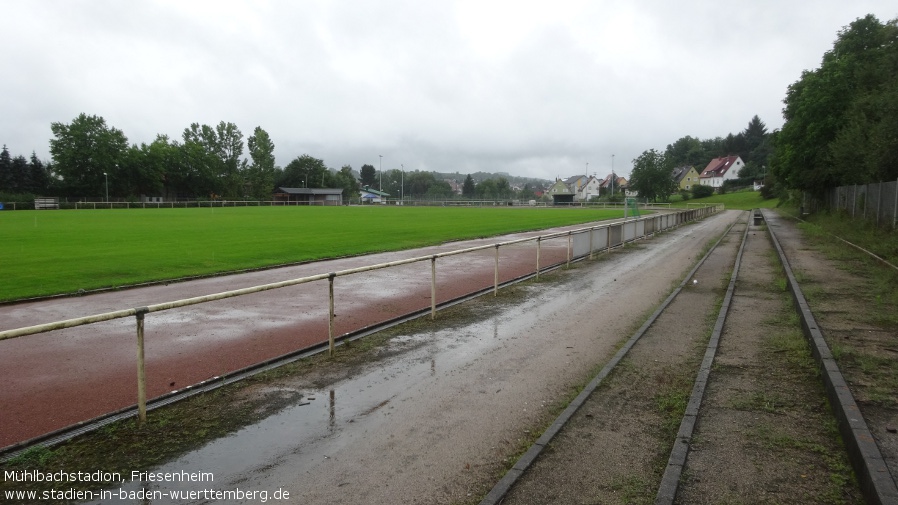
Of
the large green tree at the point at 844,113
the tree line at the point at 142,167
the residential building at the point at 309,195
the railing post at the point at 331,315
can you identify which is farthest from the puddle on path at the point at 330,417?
the residential building at the point at 309,195

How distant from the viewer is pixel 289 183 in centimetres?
13538

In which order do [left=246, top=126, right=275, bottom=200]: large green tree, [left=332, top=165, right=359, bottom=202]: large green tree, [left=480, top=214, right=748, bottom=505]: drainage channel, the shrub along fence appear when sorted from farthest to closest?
[left=332, top=165, right=359, bottom=202]: large green tree → [left=246, top=126, right=275, bottom=200]: large green tree → the shrub along fence → [left=480, top=214, right=748, bottom=505]: drainage channel

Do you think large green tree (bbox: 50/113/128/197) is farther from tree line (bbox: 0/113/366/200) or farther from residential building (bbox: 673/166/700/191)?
residential building (bbox: 673/166/700/191)

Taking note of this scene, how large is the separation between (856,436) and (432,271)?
5950 millimetres

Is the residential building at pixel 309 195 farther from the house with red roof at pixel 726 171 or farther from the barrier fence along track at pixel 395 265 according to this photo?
the house with red roof at pixel 726 171

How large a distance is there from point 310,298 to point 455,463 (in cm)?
774

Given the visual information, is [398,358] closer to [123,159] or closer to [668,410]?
[668,410]

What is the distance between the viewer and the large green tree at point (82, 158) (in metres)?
83.9

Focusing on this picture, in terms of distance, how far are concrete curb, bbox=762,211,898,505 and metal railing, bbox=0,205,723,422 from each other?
524cm

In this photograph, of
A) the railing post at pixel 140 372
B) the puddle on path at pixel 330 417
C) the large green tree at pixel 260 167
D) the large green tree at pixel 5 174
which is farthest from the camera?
the large green tree at pixel 260 167

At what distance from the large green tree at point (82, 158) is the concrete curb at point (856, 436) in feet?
312

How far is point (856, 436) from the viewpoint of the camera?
4383 millimetres

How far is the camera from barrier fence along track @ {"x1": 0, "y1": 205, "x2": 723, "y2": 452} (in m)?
4.77

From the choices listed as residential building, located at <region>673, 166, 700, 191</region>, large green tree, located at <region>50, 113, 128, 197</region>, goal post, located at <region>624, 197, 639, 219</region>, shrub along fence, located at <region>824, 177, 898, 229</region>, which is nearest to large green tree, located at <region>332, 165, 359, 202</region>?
large green tree, located at <region>50, 113, 128, 197</region>
